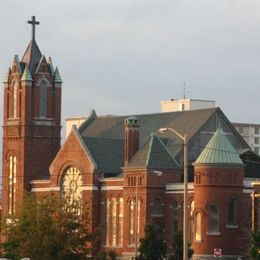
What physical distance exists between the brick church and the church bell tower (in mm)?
106

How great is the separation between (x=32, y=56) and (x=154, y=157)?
80.2ft

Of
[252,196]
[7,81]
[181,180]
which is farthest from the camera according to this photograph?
[7,81]

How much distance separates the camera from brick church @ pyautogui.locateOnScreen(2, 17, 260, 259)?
110 m

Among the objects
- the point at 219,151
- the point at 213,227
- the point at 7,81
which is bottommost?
the point at 213,227

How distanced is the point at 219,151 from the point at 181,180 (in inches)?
300

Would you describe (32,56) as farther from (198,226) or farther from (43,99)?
(198,226)

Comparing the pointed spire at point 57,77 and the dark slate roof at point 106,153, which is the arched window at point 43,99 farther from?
the dark slate roof at point 106,153

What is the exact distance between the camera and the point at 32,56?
441 ft

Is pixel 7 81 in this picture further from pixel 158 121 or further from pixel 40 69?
pixel 158 121

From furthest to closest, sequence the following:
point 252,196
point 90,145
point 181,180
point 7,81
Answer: point 7,81 < point 90,145 < point 181,180 < point 252,196

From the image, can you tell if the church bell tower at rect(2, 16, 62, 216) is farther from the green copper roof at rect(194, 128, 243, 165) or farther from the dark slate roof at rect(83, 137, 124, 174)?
the green copper roof at rect(194, 128, 243, 165)

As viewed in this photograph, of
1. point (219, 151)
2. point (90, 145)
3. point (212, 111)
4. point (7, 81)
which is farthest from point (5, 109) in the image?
point (219, 151)

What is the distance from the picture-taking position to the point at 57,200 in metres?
99.2

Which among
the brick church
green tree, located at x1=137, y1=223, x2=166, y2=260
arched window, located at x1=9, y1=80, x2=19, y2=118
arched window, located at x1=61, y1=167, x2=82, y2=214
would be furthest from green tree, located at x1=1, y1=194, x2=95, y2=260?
arched window, located at x1=9, y1=80, x2=19, y2=118
